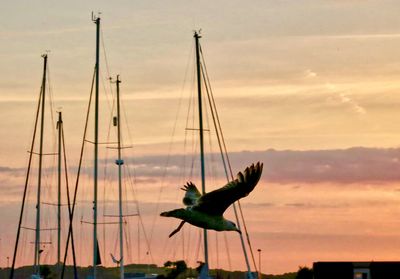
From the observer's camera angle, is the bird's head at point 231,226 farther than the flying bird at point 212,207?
Yes

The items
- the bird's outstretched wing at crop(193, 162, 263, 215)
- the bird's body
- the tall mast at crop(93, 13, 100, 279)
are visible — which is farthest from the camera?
the tall mast at crop(93, 13, 100, 279)

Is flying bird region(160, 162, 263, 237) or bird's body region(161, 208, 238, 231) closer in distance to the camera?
flying bird region(160, 162, 263, 237)

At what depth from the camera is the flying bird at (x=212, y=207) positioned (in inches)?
3406

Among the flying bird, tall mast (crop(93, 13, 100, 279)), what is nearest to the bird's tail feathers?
the flying bird

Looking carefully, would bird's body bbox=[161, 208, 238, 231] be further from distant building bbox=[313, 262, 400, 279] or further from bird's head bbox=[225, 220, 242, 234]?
distant building bbox=[313, 262, 400, 279]

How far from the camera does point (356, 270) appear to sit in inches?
4870

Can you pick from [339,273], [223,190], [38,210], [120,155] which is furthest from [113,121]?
[223,190]

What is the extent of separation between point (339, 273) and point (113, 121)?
79.9 feet

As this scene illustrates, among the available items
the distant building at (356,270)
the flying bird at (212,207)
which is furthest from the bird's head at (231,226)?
the distant building at (356,270)

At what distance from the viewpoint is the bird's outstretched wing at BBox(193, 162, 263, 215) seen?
8475 centimetres

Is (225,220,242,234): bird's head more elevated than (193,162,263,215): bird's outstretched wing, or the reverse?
(193,162,263,215): bird's outstretched wing

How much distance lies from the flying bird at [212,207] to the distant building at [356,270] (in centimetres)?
3158

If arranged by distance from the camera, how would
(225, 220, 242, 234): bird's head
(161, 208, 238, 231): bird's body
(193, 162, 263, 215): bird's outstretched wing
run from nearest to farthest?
(193, 162, 263, 215): bird's outstretched wing
(161, 208, 238, 231): bird's body
(225, 220, 242, 234): bird's head

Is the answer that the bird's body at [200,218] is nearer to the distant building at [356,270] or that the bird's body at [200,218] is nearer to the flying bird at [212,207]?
the flying bird at [212,207]
